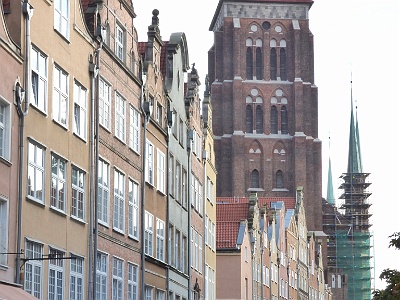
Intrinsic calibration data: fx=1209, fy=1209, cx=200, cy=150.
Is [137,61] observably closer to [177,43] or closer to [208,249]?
[177,43]

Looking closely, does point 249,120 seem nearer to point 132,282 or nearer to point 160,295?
point 160,295

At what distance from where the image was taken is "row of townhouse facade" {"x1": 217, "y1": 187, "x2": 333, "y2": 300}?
65.6m

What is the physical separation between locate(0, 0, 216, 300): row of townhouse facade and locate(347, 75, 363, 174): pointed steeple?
115074mm

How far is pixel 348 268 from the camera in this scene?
14825cm

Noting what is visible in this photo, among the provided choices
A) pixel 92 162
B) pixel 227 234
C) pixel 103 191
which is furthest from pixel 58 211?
pixel 227 234

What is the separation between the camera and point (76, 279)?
106 feet

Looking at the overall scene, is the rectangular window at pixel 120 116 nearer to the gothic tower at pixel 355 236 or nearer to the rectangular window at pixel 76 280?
the rectangular window at pixel 76 280

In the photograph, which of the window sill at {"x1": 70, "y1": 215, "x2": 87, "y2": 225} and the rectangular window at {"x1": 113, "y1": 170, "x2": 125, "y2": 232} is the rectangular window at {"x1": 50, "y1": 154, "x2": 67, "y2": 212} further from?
the rectangular window at {"x1": 113, "y1": 170, "x2": 125, "y2": 232}

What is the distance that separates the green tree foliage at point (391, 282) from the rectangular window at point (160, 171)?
42.9 ft

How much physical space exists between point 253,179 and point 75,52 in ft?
292

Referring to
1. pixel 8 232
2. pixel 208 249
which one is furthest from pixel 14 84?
pixel 208 249

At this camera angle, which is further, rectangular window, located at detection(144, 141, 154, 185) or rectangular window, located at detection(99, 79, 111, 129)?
rectangular window, located at detection(144, 141, 154, 185)

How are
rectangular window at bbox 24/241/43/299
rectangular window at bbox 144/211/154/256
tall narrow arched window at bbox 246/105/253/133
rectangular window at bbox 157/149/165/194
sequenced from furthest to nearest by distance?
tall narrow arched window at bbox 246/105/253/133
rectangular window at bbox 157/149/165/194
rectangular window at bbox 144/211/154/256
rectangular window at bbox 24/241/43/299

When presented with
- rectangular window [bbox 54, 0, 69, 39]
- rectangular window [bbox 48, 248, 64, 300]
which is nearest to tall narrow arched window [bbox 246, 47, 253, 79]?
rectangular window [bbox 54, 0, 69, 39]
